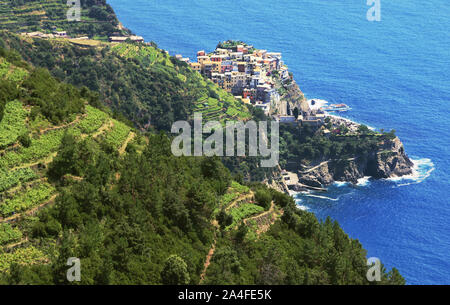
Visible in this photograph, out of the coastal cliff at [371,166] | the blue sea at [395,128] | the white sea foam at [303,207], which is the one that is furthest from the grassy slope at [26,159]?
the coastal cliff at [371,166]

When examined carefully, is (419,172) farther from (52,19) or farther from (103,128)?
(52,19)

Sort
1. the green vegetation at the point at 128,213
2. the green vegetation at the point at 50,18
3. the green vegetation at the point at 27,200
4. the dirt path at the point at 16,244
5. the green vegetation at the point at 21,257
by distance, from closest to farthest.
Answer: the green vegetation at the point at 21,257, the dirt path at the point at 16,244, the green vegetation at the point at 128,213, the green vegetation at the point at 27,200, the green vegetation at the point at 50,18

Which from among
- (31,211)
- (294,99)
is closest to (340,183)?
(294,99)

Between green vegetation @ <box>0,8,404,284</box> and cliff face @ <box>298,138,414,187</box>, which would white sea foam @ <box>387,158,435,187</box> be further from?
green vegetation @ <box>0,8,404,284</box>

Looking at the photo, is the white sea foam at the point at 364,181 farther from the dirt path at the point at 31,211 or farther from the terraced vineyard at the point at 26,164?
the dirt path at the point at 31,211

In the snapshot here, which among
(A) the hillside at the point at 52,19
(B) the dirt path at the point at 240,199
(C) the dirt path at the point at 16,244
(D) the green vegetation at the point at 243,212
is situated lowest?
(D) the green vegetation at the point at 243,212
